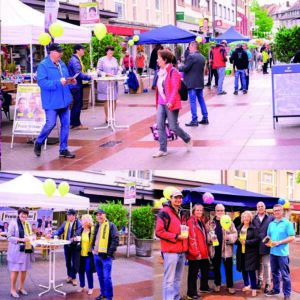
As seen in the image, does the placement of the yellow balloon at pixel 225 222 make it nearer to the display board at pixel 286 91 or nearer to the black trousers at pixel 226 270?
the black trousers at pixel 226 270

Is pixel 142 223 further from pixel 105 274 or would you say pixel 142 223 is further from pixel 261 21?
pixel 261 21

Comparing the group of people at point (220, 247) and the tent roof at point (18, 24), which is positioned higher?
the tent roof at point (18, 24)

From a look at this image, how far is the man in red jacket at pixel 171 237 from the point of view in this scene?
6641 millimetres

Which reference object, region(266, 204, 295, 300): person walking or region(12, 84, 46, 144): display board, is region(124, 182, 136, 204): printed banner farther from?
region(266, 204, 295, 300): person walking

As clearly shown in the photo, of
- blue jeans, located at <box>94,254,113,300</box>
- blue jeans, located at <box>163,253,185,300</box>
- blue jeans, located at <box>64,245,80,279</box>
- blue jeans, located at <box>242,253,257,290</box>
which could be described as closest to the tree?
blue jeans, located at <box>64,245,80,279</box>

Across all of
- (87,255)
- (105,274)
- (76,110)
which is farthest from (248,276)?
(76,110)

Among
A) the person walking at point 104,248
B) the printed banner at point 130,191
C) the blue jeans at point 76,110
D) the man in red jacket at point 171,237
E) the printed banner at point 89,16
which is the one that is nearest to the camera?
the man in red jacket at point 171,237

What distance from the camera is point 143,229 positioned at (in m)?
12.7

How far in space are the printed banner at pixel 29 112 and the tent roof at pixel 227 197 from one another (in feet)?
11.1

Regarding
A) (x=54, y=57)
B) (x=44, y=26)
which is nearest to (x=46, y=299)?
(x=54, y=57)

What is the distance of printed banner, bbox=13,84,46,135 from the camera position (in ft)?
35.9

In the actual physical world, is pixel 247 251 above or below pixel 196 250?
below

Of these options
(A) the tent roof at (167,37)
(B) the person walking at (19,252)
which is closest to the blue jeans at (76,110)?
(B) the person walking at (19,252)

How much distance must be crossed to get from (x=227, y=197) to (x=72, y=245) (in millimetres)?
2092
